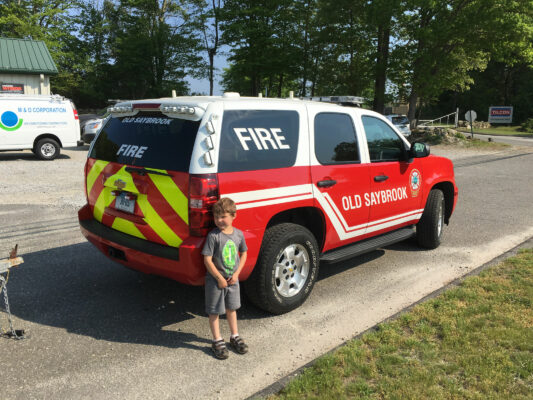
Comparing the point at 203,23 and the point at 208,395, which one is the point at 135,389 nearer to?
the point at 208,395

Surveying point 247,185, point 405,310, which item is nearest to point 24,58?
point 247,185

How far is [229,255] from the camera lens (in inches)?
129

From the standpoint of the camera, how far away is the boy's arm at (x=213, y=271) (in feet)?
10.6

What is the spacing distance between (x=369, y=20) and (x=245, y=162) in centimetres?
2613

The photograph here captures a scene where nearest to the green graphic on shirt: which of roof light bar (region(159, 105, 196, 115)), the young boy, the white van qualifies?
the young boy

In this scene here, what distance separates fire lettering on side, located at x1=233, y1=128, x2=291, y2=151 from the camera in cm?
360

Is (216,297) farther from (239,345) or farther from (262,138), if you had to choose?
(262,138)

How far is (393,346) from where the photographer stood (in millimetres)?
3375

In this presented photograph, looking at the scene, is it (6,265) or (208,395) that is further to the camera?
(6,265)

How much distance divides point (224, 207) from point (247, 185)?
43 centimetres

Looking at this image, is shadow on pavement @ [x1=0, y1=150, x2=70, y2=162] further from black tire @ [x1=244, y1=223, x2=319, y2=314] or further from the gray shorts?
the gray shorts

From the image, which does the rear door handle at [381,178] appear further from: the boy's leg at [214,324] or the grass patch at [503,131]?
the grass patch at [503,131]

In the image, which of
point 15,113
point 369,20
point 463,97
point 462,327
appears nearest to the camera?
point 462,327

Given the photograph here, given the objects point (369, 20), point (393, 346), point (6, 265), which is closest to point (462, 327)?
point (393, 346)
